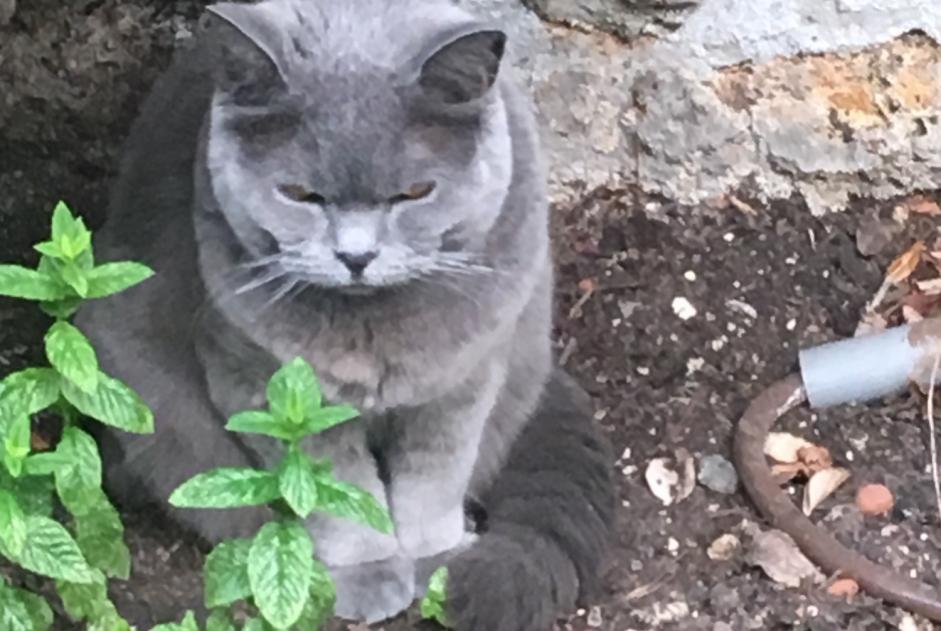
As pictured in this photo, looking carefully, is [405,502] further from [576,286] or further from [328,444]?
[576,286]

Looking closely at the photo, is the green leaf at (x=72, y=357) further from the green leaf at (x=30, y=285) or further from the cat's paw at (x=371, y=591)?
the cat's paw at (x=371, y=591)

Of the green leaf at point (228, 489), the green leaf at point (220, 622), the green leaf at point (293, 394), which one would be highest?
the green leaf at point (293, 394)

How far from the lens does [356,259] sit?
1.23 meters

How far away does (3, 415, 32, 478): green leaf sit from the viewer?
112cm

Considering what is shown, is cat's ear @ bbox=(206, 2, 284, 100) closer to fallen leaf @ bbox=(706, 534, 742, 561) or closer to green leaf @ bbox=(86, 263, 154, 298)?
green leaf @ bbox=(86, 263, 154, 298)

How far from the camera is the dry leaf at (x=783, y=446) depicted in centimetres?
170

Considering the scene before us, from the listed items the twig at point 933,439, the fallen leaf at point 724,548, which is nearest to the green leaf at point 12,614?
the fallen leaf at point 724,548

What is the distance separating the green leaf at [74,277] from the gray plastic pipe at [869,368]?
923 millimetres

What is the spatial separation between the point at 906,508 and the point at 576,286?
50 cm

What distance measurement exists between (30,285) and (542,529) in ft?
1.94

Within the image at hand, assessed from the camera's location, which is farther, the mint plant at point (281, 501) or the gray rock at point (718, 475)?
the gray rock at point (718, 475)

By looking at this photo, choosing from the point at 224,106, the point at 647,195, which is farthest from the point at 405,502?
the point at 647,195

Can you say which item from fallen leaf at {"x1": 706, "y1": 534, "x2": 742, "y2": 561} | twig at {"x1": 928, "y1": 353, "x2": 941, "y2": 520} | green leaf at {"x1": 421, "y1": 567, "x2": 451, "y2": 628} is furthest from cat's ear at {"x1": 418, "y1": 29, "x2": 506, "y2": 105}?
twig at {"x1": 928, "y1": 353, "x2": 941, "y2": 520}

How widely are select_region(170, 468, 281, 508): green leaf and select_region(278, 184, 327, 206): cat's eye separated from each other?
0.24 m
